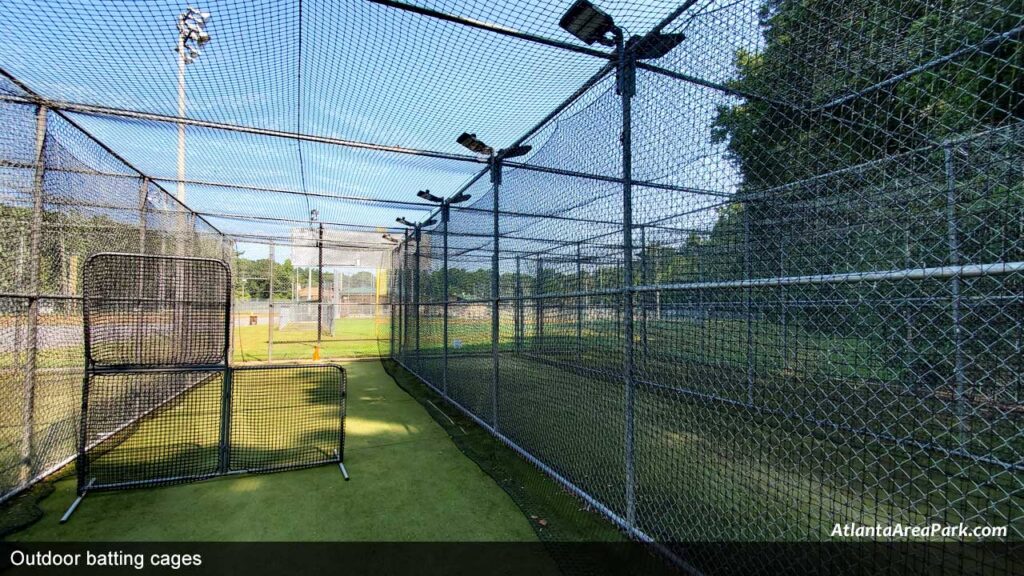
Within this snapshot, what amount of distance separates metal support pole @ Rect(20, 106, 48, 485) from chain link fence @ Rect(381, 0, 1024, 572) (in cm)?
332

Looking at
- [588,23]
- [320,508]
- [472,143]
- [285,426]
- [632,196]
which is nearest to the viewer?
[588,23]

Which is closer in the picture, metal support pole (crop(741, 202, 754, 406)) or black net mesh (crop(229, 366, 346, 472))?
metal support pole (crop(741, 202, 754, 406))

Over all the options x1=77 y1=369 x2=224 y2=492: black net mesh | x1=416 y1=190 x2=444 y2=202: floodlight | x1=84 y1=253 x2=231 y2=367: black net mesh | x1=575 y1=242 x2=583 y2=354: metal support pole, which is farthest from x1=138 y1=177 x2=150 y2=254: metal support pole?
x1=575 y1=242 x2=583 y2=354: metal support pole

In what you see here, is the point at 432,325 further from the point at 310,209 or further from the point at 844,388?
the point at 844,388

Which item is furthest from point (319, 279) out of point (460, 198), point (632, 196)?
point (632, 196)

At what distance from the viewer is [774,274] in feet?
17.9

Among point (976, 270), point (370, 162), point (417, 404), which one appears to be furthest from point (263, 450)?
point (976, 270)

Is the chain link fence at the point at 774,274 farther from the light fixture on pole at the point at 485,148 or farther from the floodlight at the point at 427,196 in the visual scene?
the floodlight at the point at 427,196

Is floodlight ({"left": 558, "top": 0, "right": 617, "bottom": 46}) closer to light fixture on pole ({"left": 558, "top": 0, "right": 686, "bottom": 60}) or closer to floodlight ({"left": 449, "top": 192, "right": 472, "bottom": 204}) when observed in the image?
light fixture on pole ({"left": 558, "top": 0, "right": 686, "bottom": 60})

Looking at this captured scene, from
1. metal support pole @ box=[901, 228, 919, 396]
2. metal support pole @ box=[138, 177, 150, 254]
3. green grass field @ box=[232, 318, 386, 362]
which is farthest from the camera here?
green grass field @ box=[232, 318, 386, 362]

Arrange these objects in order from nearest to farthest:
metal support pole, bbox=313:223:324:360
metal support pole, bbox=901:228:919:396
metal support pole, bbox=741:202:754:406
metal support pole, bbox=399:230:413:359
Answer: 1. metal support pole, bbox=901:228:919:396
2. metal support pole, bbox=741:202:754:406
3. metal support pole, bbox=399:230:413:359
4. metal support pole, bbox=313:223:324:360

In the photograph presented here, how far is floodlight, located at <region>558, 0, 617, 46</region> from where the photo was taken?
2.29m

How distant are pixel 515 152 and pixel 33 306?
3753mm
